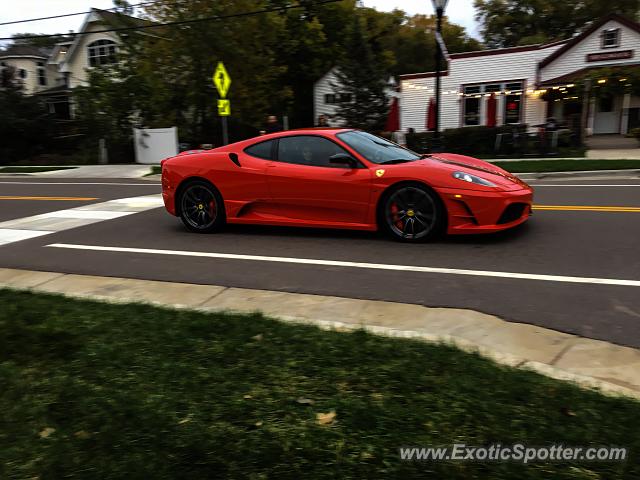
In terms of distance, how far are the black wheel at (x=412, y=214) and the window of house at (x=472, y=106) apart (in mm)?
22345

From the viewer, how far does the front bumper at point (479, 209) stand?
6012 mm

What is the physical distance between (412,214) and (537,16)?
4658 cm

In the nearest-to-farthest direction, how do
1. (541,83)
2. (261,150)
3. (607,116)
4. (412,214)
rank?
1. (412,214)
2. (261,150)
3. (541,83)
4. (607,116)

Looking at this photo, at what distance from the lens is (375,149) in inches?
274

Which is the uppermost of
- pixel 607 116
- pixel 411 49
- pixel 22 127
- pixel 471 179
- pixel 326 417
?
pixel 411 49

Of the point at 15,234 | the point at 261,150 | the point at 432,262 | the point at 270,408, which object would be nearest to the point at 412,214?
the point at 432,262

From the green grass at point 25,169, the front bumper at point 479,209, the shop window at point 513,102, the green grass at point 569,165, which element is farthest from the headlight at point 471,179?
the shop window at point 513,102

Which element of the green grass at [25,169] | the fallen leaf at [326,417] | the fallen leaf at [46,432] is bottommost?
the green grass at [25,169]

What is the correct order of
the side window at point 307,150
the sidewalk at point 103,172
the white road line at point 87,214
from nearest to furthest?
1. the side window at point 307,150
2. the white road line at point 87,214
3. the sidewalk at point 103,172

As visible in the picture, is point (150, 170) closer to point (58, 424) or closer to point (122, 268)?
point (122, 268)

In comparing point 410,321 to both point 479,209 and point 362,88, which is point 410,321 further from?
point 362,88

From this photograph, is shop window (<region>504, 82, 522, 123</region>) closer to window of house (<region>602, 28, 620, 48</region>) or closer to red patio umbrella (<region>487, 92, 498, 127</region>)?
red patio umbrella (<region>487, 92, 498, 127</region>)

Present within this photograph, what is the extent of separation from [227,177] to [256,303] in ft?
10.0

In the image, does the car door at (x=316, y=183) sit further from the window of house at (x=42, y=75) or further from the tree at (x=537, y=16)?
the window of house at (x=42, y=75)
